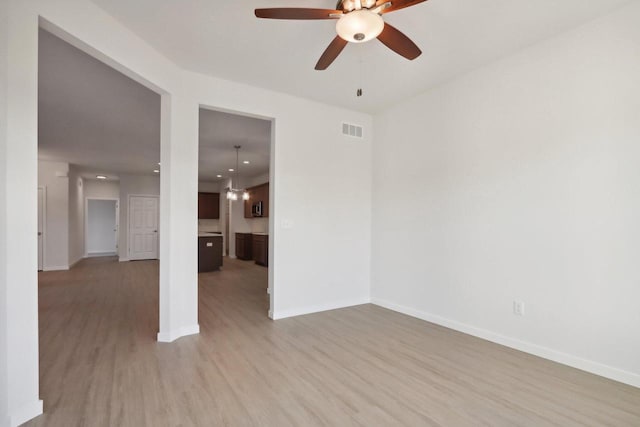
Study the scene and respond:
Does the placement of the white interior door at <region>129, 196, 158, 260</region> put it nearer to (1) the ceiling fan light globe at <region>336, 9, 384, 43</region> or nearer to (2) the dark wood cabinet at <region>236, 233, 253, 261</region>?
(2) the dark wood cabinet at <region>236, 233, 253, 261</region>

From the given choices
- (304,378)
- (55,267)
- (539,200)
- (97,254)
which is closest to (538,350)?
(539,200)

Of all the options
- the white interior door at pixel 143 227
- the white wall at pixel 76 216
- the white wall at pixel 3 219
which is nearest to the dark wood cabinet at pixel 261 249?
the white interior door at pixel 143 227

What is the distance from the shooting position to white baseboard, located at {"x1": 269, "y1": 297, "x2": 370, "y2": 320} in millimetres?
3808

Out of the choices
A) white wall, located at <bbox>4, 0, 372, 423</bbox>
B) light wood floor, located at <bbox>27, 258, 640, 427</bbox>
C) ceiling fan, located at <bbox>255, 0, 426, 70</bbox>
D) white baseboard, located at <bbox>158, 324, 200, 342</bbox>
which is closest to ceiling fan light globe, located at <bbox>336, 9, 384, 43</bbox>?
ceiling fan, located at <bbox>255, 0, 426, 70</bbox>

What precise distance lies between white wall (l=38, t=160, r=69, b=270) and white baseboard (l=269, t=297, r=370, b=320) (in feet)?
22.9

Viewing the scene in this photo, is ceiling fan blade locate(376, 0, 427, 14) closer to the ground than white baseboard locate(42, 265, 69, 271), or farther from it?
farther from it

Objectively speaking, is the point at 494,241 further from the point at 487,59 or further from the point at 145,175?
the point at 145,175

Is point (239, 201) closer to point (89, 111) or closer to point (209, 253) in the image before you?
point (209, 253)

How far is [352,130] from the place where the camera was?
4461 mm

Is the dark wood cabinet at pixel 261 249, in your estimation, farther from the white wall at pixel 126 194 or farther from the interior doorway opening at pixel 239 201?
the white wall at pixel 126 194

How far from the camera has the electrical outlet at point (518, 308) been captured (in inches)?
113

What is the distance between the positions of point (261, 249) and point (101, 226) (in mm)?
7485

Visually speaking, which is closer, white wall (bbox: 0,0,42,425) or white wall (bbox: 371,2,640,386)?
white wall (bbox: 0,0,42,425)

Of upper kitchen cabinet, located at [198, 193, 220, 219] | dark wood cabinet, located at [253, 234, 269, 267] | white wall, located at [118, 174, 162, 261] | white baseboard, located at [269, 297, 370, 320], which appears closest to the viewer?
white baseboard, located at [269, 297, 370, 320]
